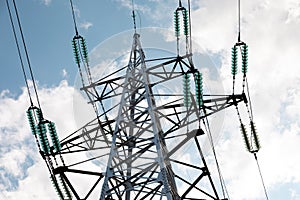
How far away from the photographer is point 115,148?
484 inches

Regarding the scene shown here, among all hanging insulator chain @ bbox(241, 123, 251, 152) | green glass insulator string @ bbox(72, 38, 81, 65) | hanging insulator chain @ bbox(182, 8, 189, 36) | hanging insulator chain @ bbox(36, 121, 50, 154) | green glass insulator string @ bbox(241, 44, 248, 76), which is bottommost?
hanging insulator chain @ bbox(36, 121, 50, 154)

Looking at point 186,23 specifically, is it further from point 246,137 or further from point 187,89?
point 246,137

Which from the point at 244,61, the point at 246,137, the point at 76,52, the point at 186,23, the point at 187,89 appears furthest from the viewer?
the point at 76,52

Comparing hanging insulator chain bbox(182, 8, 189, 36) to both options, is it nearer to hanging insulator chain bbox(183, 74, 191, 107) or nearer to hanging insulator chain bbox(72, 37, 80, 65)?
hanging insulator chain bbox(183, 74, 191, 107)

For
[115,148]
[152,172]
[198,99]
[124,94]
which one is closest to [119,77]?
[124,94]

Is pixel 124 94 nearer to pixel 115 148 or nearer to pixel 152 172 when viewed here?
pixel 115 148

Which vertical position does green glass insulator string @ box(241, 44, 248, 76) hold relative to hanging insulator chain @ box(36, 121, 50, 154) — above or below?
above

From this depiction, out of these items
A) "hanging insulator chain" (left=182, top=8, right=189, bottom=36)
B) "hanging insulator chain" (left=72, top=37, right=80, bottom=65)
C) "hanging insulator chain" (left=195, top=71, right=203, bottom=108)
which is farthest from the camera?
"hanging insulator chain" (left=72, top=37, right=80, bottom=65)

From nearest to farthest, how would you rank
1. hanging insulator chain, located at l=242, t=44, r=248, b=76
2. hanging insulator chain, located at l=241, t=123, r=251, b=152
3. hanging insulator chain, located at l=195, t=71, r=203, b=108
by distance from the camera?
hanging insulator chain, located at l=195, t=71, r=203, b=108
hanging insulator chain, located at l=242, t=44, r=248, b=76
hanging insulator chain, located at l=241, t=123, r=251, b=152

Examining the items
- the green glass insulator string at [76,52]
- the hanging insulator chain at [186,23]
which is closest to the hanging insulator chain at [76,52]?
the green glass insulator string at [76,52]

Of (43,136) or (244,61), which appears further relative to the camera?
(244,61)

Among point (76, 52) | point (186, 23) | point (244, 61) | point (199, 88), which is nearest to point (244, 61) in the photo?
point (244, 61)

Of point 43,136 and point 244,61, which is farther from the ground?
point 244,61

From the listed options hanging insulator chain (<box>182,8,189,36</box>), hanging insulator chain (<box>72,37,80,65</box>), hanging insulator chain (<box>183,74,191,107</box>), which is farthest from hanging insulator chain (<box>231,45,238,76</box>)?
hanging insulator chain (<box>72,37,80,65</box>)
